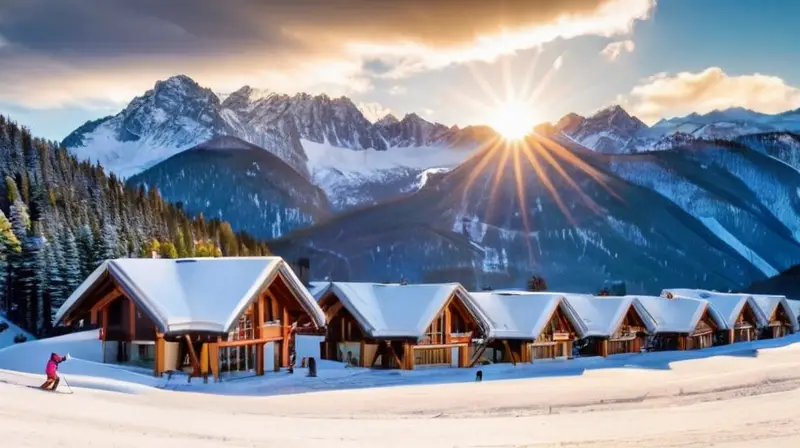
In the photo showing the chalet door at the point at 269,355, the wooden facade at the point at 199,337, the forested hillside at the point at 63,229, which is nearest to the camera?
the wooden facade at the point at 199,337

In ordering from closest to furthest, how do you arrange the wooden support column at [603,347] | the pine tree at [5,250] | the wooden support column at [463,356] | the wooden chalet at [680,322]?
the wooden support column at [463,356], the wooden support column at [603,347], the wooden chalet at [680,322], the pine tree at [5,250]

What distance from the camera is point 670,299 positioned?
8775 centimetres

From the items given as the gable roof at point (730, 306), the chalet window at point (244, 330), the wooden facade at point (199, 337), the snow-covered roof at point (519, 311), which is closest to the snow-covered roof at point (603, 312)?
the snow-covered roof at point (519, 311)

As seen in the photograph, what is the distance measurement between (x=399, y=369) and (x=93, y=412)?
31.0 meters

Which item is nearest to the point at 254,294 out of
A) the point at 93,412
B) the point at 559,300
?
the point at 93,412

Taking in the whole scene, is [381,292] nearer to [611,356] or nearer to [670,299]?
[611,356]

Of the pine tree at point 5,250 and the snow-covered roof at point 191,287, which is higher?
the pine tree at point 5,250

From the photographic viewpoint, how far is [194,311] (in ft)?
140

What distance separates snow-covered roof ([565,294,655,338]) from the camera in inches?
A: 2793

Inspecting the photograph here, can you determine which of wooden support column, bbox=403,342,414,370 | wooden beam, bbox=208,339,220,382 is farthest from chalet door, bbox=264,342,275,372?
wooden support column, bbox=403,342,414,370

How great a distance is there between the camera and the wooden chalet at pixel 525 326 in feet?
203

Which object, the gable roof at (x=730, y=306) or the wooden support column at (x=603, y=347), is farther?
the gable roof at (x=730, y=306)

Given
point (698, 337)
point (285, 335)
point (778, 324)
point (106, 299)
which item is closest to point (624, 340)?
point (698, 337)

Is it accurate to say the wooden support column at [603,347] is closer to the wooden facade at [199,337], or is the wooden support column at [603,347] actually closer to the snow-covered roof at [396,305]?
the snow-covered roof at [396,305]
